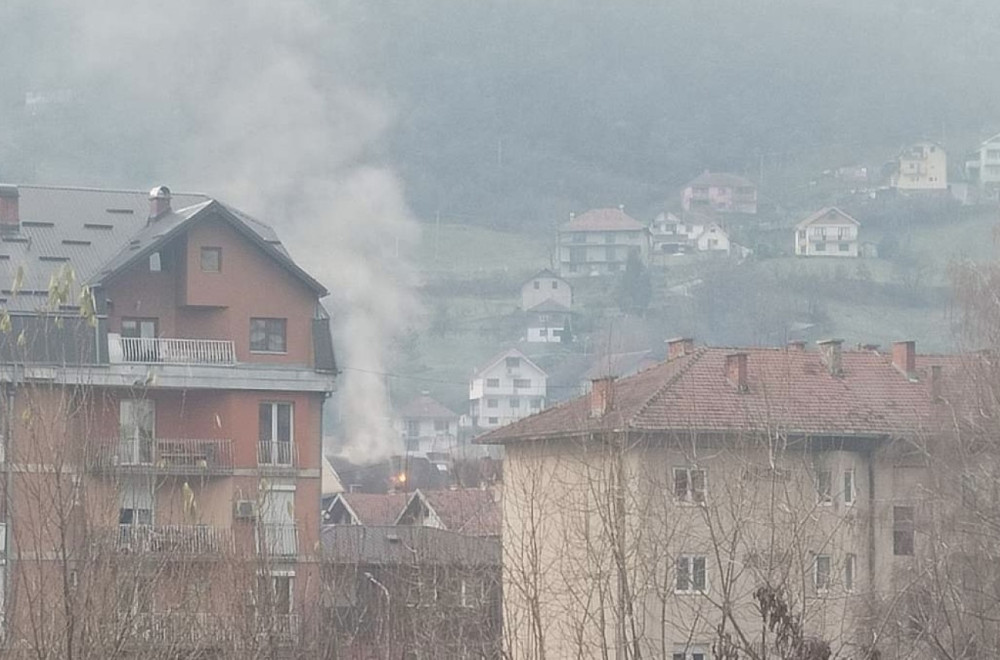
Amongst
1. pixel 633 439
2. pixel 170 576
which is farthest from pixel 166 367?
pixel 170 576

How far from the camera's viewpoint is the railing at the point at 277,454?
1991 inches

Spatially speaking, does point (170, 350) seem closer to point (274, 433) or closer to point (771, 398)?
point (274, 433)

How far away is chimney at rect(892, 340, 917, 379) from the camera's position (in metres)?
54.6

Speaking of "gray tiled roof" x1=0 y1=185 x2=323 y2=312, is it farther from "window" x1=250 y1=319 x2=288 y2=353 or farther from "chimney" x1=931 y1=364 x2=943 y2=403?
"chimney" x1=931 y1=364 x2=943 y2=403

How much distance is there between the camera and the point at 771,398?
1951 inches

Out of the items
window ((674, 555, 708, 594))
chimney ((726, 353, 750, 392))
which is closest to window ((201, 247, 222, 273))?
chimney ((726, 353, 750, 392))

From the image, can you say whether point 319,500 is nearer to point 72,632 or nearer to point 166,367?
point 166,367

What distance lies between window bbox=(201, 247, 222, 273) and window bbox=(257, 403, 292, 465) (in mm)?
3782

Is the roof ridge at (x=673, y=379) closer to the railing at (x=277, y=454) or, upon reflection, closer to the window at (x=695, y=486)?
the railing at (x=277, y=454)

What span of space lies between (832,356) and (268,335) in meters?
14.8

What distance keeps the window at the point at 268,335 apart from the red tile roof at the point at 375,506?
2446cm

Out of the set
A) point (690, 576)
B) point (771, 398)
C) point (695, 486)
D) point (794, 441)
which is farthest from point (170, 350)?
point (690, 576)

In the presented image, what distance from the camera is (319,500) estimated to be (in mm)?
51219

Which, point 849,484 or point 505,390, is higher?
point 505,390
